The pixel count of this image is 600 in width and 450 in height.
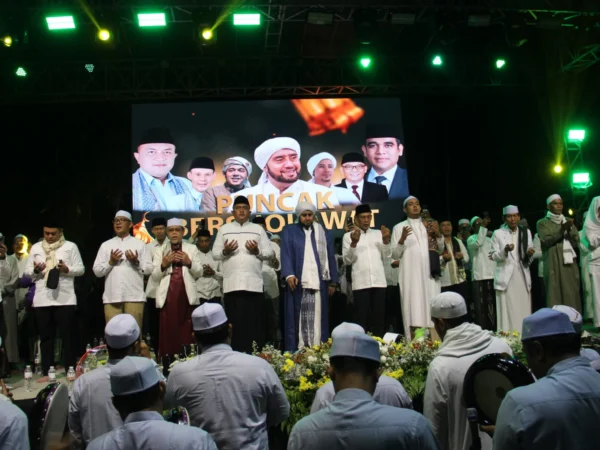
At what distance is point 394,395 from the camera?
3.46m

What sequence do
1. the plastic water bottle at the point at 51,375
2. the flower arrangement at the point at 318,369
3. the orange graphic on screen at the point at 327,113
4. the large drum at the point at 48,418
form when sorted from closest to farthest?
the large drum at the point at 48,418 < the flower arrangement at the point at 318,369 < the plastic water bottle at the point at 51,375 < the orange graphic on screen at the point at 327,113

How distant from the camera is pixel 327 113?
12.4 meters

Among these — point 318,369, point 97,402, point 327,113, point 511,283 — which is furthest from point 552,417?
point 327,113

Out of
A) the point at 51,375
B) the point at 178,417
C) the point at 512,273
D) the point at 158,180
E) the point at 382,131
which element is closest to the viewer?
the point at 178,417

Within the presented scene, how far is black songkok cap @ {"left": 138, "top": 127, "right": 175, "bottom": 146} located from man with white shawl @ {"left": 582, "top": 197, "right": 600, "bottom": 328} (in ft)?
23.5

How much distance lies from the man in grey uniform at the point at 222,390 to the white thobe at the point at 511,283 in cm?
598

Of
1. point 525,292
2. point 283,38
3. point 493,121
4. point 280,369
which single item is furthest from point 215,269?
point 493,121

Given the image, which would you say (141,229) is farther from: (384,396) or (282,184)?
(384,396)

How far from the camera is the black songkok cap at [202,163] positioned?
11.9m

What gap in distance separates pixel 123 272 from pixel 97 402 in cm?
448

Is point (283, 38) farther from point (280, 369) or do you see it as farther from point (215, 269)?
point (280, 369)

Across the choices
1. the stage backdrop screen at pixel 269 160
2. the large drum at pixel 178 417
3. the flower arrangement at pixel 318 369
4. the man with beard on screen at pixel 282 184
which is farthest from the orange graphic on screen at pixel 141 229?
the large drum at pixel 178 417

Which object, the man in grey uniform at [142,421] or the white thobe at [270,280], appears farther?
the white thobe at [270,280]

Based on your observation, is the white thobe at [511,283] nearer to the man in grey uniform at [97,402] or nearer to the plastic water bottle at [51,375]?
the plastic water bottle at [51,375]
